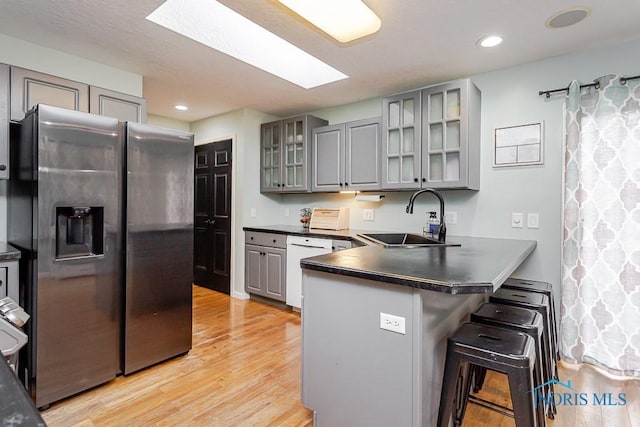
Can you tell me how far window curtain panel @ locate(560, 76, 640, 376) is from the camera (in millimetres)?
2307

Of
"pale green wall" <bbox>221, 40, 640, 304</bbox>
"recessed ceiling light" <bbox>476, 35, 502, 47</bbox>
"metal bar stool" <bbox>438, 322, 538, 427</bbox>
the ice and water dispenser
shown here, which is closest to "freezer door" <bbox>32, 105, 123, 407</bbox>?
the ice and water dispenser

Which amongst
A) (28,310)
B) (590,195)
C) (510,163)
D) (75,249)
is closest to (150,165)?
(75,249)

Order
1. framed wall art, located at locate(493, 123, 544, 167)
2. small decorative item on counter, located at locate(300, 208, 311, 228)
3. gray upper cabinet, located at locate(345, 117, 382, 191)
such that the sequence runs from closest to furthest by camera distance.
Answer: framed wall art, located at locate(493, 123, 544, 167) < gray upper cabinet, located at locate(345, 117, 382, 191) < small decorative item on counter, located at locate(300, 208, 311, 228)

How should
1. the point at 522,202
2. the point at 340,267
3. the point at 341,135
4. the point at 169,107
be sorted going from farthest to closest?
the point at 169,107
the point at 341,135
the point at 522,202
the point at 340,267

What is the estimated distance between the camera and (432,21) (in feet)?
7.07

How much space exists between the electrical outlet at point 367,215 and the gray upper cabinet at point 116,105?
2.37 meters

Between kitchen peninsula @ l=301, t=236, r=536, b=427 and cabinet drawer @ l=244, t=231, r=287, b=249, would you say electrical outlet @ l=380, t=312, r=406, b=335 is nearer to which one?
kitchen peninsula @ l=301, t=236, r=536, b=427

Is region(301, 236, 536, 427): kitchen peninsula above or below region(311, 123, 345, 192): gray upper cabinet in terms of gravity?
below

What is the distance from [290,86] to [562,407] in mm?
3279

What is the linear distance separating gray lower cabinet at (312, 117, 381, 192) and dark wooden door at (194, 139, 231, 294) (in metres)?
1.26

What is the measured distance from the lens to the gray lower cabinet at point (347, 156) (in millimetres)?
3418

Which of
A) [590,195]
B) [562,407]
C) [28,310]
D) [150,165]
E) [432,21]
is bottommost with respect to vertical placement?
[562,407]

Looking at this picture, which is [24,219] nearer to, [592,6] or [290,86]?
[290,86]

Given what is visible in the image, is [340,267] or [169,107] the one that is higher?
[169,107]
